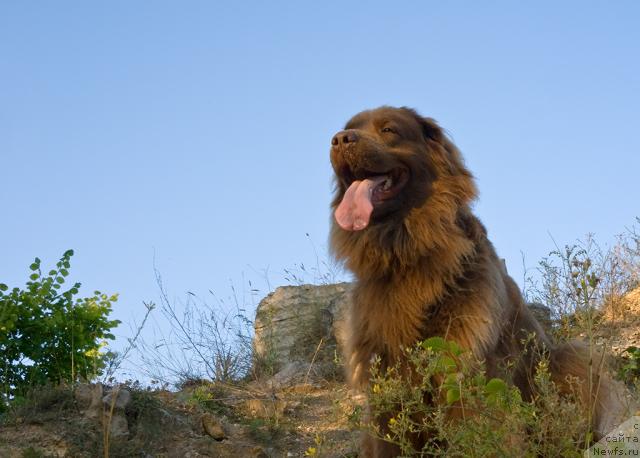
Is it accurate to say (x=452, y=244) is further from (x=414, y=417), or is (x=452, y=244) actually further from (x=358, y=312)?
(x=414, y=417)

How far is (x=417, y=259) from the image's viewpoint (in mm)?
5078

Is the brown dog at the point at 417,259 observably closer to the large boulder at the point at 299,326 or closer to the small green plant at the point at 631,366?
the small green plant at the point at 631,366

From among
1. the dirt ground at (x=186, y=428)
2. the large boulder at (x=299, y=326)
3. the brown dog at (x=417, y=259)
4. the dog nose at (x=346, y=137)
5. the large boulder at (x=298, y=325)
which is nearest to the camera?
the brown dog at (x=417, y=259)

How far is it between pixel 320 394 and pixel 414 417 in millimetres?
3106

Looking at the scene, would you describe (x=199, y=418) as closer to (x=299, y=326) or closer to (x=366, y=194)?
(x=366, y=194)

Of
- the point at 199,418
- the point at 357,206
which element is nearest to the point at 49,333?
the point at 199,418

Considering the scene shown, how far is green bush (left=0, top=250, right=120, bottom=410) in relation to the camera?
7.02 meters

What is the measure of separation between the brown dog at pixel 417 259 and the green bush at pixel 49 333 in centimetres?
283

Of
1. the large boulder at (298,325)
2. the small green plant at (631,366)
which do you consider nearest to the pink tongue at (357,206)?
the small green plant at (631,366)

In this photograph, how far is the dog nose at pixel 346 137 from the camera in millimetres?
5137

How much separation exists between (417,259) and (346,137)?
88 centimetres

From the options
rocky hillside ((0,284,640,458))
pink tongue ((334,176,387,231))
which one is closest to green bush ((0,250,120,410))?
rocky hillside ((0,284,640,458))

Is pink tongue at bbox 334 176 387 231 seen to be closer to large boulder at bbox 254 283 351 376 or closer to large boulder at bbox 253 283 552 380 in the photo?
large boulder at bbox 253 283 552 380

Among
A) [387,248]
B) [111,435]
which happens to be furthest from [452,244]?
[111,435]
